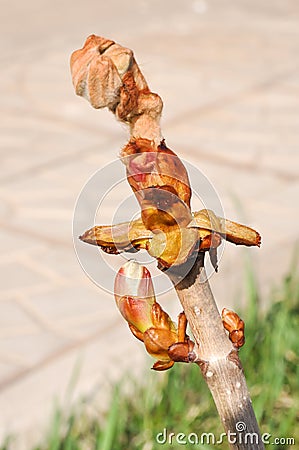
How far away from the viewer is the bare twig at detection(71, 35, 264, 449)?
62 cm

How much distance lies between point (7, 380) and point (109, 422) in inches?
32.8

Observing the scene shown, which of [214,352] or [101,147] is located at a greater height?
[101,147]

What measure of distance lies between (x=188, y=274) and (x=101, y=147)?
4.53 meters

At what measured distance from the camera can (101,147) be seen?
5195 mm

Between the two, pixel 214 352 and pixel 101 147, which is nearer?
pixel 214 352

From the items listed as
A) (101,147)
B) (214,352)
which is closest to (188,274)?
(214,352)

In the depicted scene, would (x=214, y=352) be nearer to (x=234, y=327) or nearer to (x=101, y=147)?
(x=234, y=327)

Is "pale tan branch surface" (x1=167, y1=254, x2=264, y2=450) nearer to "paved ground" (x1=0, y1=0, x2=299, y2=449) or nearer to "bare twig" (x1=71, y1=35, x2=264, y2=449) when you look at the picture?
"bare twig" (x1=71, y1=35, x2=264, y2=449)

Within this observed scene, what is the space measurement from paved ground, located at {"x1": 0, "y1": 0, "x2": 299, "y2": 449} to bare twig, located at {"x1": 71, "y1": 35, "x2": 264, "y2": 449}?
0.38ft

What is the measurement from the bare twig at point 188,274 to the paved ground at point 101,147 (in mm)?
116

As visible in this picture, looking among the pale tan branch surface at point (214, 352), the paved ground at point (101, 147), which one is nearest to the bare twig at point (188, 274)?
the pale tan branch surface at point (214, 352)

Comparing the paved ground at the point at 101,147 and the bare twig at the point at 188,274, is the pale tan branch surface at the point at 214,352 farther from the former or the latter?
the paved ground at the point at 101,147

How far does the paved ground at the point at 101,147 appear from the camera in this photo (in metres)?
3.17

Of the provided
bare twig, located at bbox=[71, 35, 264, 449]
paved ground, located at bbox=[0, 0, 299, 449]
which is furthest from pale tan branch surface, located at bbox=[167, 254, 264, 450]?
paved ground, located at bbox=[0, 0, 299, 449]
